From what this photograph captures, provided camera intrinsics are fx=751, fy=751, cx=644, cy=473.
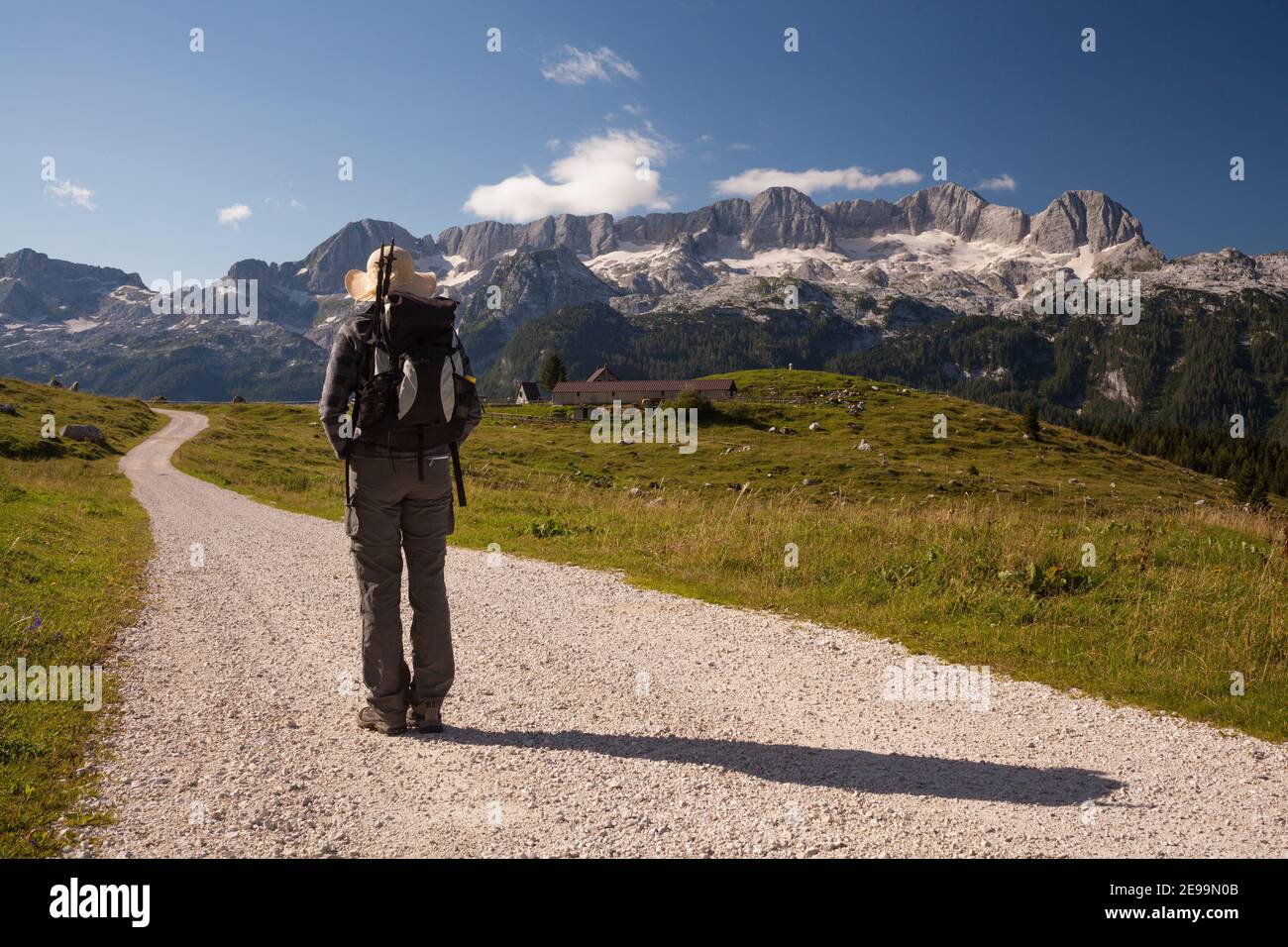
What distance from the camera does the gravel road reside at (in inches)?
192

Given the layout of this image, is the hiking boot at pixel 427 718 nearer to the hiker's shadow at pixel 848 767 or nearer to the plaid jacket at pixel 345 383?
the hiker's shadow at pixel 848 767

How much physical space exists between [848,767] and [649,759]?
5.27 feet

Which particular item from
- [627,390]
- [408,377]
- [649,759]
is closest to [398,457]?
[408,377]

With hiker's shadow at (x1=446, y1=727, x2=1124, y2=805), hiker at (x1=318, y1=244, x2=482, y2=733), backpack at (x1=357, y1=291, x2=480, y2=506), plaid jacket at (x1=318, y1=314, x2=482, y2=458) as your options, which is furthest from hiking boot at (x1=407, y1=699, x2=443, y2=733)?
plaid jacket at (x1=318, y1=314, x2=482, y2=458)

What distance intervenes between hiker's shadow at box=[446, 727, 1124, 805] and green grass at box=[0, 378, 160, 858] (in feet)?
9.67

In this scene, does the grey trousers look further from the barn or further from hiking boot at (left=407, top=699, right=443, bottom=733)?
the barn

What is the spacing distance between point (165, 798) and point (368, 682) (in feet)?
5.95

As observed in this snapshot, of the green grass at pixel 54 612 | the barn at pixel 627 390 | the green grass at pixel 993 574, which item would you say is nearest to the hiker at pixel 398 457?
the green grass at pixel 54 612

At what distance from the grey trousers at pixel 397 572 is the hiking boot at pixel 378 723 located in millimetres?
73

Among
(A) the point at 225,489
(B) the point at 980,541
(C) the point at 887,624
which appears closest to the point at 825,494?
(A) the point at 225,489

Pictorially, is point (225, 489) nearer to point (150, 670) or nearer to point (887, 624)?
point (150, 670)

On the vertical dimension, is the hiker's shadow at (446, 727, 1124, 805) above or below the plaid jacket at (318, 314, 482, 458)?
below

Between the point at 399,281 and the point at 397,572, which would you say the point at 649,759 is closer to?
the point at 397,572

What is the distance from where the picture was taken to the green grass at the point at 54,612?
17.3ft
